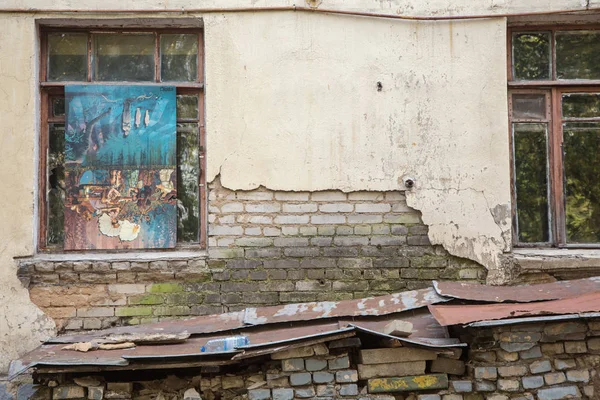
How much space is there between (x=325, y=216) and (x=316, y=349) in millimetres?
1439

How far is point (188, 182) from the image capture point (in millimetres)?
5531

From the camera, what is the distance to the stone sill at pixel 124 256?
5277 millimetres

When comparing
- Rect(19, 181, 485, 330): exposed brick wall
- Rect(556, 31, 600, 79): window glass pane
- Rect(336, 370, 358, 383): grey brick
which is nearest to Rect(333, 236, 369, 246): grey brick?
Rect(19, 181, 485, 330): exposed brick wall

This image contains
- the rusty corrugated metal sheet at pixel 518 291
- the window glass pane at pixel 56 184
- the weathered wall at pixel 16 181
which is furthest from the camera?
the window glass pane at pixel 56 184

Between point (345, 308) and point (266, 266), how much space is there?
0.86m

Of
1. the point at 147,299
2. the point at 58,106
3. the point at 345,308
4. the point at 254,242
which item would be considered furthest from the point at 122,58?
the point at 345,308

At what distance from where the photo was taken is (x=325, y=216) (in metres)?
5.41

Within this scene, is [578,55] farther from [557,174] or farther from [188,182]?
A: [188,182]

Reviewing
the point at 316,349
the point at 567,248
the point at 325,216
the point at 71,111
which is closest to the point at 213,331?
the point at 316,349

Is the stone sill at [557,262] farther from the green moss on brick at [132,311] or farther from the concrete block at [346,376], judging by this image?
the green moss on brick at [132,311]

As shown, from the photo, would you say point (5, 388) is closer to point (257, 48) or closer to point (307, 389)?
point (307, 389)

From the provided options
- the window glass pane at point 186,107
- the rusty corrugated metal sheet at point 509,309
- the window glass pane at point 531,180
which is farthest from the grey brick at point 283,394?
the window glass pane at point 531,180

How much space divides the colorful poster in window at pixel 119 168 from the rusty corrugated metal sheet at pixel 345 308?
1075 millimetres

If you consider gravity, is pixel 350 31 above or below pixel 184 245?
above
